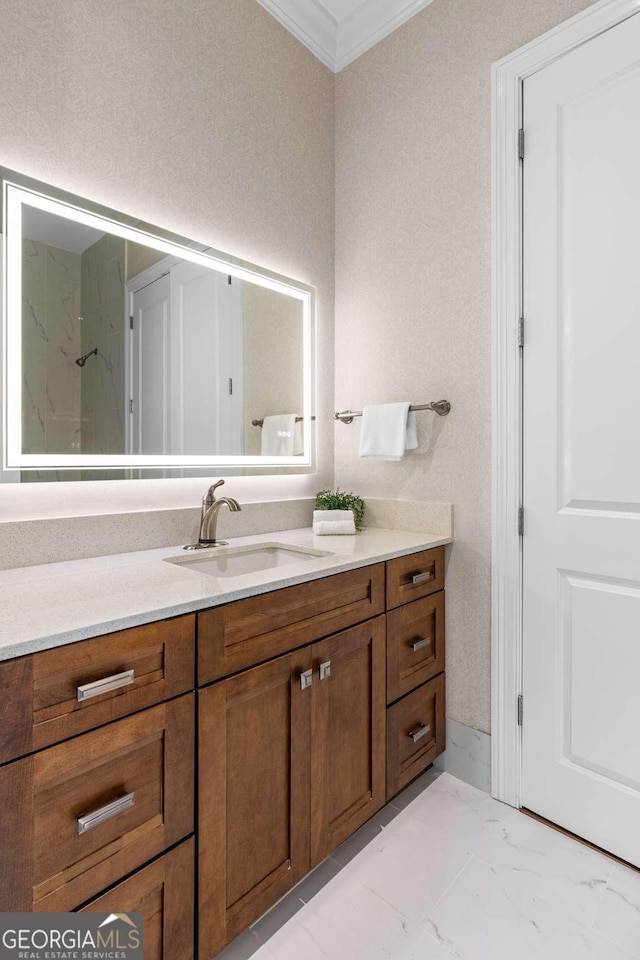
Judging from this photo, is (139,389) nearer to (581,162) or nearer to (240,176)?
(240,176)

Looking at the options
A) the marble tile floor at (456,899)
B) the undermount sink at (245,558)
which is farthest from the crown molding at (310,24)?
the marble tile floor at (456,899)

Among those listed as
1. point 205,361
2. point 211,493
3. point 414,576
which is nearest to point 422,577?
point 414,576

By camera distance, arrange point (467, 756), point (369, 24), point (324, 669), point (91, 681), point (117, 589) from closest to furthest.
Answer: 1. point (91, 681)
2. point (117, 589)
3. point (324, 669)
4. point (467, 756)
5. point (369, 24)

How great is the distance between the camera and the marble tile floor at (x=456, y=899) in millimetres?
1163

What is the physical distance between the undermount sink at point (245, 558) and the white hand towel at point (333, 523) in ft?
0.62

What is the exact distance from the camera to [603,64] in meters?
1.42

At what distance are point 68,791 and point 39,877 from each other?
127mm

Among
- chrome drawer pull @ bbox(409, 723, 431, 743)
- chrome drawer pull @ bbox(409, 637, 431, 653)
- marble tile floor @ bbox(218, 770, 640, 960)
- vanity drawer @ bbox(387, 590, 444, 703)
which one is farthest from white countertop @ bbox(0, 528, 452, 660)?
marble tile floor @ bbox(218, 770, 640, 960)

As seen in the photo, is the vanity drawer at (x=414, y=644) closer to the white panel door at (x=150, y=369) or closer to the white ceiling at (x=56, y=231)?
the white panel door at (x=150, y=369)

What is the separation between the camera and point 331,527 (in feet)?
5.93

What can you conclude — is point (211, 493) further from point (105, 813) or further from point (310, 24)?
point (310, 24)

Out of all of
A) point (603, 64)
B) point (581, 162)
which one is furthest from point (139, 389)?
point (603, 64)

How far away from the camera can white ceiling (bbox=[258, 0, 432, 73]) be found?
1907 mm

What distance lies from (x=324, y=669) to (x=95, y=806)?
58 cm
